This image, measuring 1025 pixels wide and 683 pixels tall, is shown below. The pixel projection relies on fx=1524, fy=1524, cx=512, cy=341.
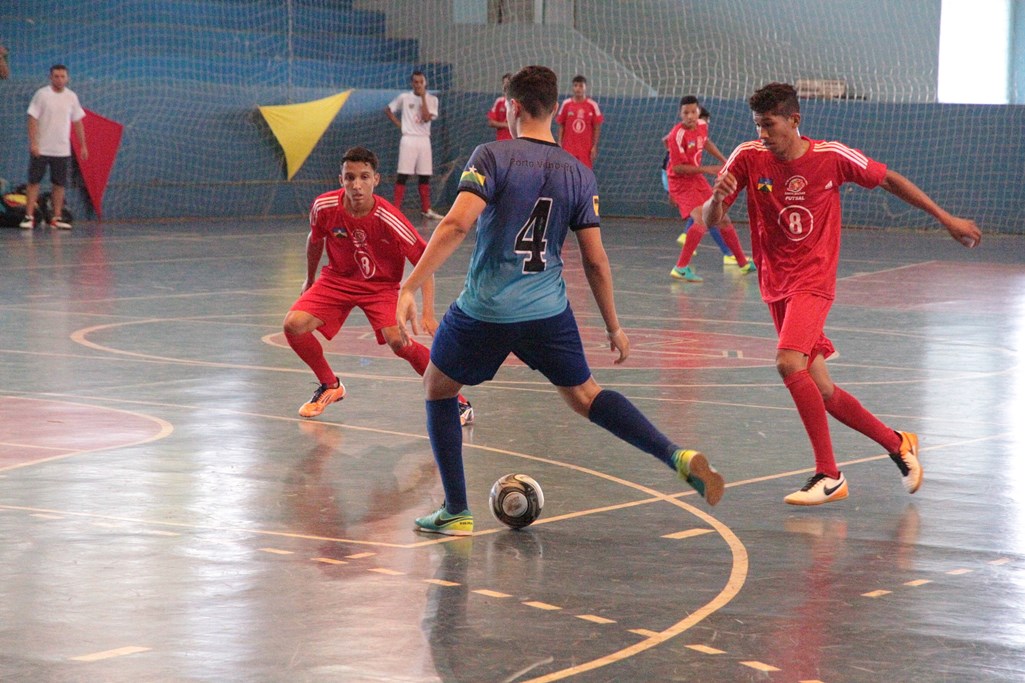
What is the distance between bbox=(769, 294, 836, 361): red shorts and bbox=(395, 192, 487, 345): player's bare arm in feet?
6.15

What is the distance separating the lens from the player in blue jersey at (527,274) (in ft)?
18.1

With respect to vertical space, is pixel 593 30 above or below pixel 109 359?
above

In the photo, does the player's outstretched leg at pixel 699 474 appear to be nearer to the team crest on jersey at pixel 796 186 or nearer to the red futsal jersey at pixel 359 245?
the team crest on jersey at pixel 796 186

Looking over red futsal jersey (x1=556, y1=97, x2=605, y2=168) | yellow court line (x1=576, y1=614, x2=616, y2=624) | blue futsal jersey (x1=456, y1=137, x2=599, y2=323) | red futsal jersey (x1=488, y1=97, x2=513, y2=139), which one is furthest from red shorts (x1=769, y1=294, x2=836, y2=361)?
red futsal jersey (x1=488, y1=97, x2=513, y2=139)

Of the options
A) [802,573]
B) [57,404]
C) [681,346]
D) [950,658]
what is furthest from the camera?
[681,346]

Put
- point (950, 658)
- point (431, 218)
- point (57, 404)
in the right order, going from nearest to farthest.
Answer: point (950, 658)
point (57, 404)
point (431, 218)

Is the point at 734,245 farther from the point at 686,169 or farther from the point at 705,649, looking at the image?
the point at 705,649

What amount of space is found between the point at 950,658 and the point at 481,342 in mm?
2066

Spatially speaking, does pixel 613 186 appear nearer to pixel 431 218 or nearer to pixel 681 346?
pixel 431 218

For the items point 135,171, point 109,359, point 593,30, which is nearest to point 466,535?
point 109,359

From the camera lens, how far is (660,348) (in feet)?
37.1

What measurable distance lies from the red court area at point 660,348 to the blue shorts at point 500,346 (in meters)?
4.67

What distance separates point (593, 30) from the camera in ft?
95.1

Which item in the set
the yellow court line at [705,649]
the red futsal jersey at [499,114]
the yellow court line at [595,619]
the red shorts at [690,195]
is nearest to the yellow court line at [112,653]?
the yellow court line at [595,619]
